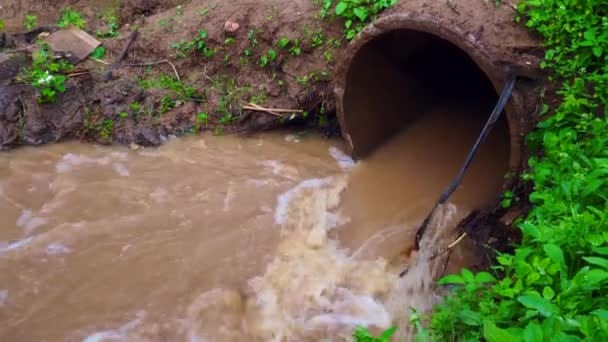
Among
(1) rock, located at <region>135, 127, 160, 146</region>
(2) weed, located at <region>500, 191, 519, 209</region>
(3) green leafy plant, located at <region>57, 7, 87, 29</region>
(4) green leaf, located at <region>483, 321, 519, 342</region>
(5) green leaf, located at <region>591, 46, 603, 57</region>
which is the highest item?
(5) green leaf, located at <region>591, 46, 603, 57</region>

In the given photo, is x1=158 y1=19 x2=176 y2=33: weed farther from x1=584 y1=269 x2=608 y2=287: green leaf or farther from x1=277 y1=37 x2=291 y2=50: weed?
x1=584 y1=269 x2=608 y2=287: green leaf

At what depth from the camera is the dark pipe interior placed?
530 centimetres

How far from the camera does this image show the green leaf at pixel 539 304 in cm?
235

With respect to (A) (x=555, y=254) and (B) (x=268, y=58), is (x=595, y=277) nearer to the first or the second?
(A) (x=555, y=254)

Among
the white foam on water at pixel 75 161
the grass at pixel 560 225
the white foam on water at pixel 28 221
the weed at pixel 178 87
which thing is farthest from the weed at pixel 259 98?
the grass at pixel 560 225

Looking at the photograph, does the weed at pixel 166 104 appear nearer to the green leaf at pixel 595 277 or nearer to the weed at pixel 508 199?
the weed at pixel 508 199

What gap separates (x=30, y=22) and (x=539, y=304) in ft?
21.7

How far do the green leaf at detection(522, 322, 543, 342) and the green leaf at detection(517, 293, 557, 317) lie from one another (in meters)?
0.19

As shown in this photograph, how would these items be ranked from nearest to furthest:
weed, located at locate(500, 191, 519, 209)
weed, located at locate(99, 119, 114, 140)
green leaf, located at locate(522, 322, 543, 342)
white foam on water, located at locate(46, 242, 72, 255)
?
1. green leaf, located at locate(522, 322, 543, 342)
2. weed, located at locate(500, 191, 519, 209)
3. white foam on water, located at locate(46, 242, 72, 255)
4. weed, located at locate(99, 119, 114, 140)

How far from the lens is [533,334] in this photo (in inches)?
84.4

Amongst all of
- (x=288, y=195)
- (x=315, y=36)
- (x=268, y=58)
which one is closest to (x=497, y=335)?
(x=288, y=195)

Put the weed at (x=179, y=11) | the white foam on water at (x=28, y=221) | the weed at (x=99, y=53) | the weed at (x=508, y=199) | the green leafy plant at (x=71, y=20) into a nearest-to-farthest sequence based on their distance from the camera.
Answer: the weed at (x=508, y=199), the white foam on water at (x=28, y=221), the weed at (x=99, y=53), the weed at (x=179, y=11), the green leafy plant at (x=71, y=20)

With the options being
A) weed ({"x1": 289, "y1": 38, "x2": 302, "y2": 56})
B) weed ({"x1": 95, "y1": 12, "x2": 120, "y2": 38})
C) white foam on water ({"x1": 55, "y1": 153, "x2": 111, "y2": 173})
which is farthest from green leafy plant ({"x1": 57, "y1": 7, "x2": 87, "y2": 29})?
weed ({"x1": 289, "y1": 38, "x2": 302, "y2": 56})

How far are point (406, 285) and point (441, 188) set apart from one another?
1259 mm
